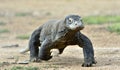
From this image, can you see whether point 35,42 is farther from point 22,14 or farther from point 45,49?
point 22,14

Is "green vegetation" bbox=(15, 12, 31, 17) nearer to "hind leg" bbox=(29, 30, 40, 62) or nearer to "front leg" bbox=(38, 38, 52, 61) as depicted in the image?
"hind leg" bbox=(29, 30, 40, 62)

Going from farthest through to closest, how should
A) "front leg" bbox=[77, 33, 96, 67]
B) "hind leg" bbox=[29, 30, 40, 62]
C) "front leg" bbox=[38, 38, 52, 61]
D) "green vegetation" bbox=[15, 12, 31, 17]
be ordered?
"green vegetation" bbox=[15, 12, 31, 17]
"hind leg" bbox=[29, 30, 40, 62]
"front leg" bbox=[38, 38, 52, 61]
"front leg" bbox=[77, 33, 96, 67]

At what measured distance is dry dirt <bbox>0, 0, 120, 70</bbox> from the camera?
1151 centimetres

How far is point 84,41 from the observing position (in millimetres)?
11383

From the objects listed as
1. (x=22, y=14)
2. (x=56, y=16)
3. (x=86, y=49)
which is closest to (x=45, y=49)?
(x=86, y=49)

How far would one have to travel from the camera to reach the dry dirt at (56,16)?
11515mm

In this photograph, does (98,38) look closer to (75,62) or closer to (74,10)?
(75,62)

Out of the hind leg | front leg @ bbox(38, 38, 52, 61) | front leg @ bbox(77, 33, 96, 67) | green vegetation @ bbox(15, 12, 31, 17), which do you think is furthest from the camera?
green vegetation @ bbox(15, 12, 31, 17)

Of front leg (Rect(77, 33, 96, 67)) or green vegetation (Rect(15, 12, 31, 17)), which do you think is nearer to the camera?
front leg (Rect(77, 33, 96, 67))

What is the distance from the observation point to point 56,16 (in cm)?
2514

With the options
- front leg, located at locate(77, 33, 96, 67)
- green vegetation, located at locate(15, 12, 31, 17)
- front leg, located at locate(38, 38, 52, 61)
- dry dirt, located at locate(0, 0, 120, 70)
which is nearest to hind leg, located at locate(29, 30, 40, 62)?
dry dirt, located at locate(0, 0, 120, 70)

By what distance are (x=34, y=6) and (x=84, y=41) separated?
1858 centimetres

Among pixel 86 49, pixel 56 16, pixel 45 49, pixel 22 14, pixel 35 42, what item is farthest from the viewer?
pixel 22 14

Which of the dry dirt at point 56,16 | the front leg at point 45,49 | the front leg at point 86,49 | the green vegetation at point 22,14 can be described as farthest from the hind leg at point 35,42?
the green vegetation at point 22,14
